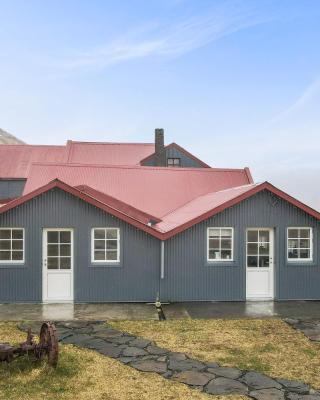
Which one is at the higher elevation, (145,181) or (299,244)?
(145,181)

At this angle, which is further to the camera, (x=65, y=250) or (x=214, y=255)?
(x=214, y=255)

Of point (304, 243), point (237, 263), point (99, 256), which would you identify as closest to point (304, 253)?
point (304, 243)

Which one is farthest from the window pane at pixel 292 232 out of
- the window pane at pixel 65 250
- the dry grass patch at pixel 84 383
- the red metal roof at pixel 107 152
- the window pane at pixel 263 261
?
the red metal roof at pixel 107 152

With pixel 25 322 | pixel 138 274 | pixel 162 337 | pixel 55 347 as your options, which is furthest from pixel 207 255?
pixel 55 347

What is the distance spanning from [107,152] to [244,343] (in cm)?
2771

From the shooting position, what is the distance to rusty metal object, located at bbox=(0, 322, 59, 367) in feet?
26.7

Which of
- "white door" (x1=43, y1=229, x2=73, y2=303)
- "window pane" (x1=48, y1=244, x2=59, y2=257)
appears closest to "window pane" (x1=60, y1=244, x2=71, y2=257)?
"white door" (x1=43, y1=229, x2=73, y2=303)

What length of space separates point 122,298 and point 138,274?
91 cm

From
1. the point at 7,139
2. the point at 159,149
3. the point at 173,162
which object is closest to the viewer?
the point at 159,149

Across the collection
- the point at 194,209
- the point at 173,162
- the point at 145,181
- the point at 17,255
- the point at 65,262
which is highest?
the point at 173,162

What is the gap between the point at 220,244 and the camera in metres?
Result: 15.0

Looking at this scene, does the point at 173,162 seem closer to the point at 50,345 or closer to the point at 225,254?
the point at 225,254

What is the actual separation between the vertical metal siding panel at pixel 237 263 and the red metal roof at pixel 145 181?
13.0 ft

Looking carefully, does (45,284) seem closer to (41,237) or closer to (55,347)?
(41,237)
